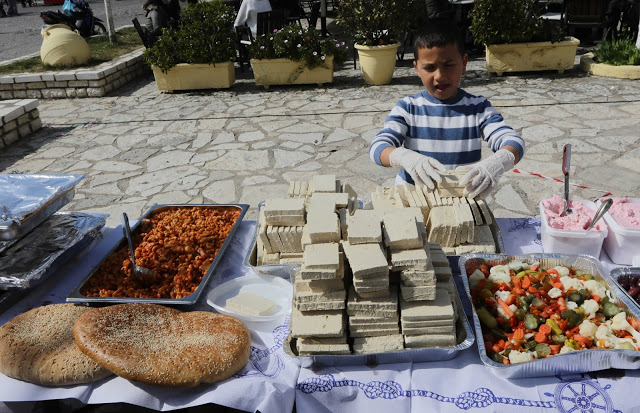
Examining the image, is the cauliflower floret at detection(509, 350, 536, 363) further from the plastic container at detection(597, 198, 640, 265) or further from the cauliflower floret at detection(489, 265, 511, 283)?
the plastic container at detection(597, 198, 640, 265)

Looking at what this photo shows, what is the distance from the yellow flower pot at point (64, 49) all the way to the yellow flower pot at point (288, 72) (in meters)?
3.64

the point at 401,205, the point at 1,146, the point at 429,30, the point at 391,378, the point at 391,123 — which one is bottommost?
the point at 1,146

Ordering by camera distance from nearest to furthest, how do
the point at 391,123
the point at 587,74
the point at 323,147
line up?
1. the point at 391,123
2. the point at 323,147
3. the point at 587,74

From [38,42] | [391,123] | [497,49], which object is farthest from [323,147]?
[38,42]

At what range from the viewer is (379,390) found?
1.57 metres

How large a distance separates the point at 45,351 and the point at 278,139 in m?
5.27

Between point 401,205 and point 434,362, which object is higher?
point 401,205

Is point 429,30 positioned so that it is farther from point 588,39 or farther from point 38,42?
point 38,42

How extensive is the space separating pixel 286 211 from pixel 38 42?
16931mm

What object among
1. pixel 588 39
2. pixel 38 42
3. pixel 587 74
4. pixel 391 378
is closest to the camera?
pixel 391 378

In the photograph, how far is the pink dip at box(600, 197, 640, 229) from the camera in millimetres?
2057

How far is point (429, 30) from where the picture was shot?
→ 2.47m

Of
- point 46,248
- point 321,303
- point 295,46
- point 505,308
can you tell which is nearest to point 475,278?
point 505,308

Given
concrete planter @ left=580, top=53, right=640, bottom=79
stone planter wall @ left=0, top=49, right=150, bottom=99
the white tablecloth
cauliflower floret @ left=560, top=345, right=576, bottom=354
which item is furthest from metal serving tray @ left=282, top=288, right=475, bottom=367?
stone planter wall @ left=0, top=49, right=150, bottom=99
